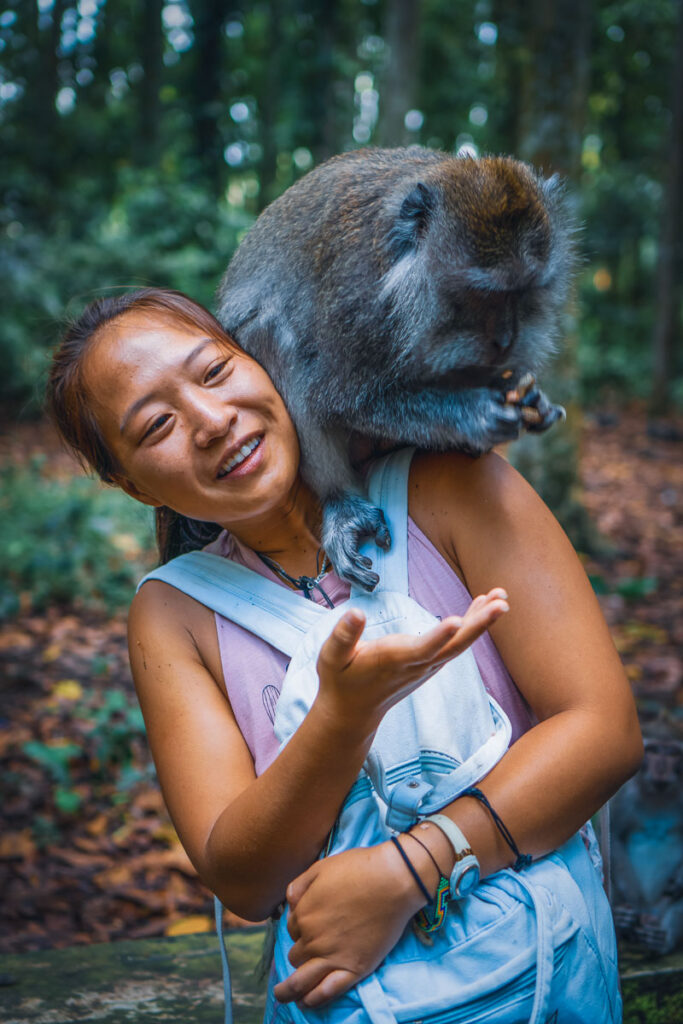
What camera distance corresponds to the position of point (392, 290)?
81.9 inches

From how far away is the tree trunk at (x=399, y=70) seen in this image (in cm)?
676

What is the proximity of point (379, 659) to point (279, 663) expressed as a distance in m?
0.36

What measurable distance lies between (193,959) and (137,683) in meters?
1.04

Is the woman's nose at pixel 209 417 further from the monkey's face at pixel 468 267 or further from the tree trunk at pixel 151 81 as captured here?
the tree trunk at pixel 151 81

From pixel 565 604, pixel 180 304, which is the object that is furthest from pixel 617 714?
pixel 180 304

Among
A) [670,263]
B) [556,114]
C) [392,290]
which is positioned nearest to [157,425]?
[392,290]

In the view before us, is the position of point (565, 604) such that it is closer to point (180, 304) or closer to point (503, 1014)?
point (503, 1014)

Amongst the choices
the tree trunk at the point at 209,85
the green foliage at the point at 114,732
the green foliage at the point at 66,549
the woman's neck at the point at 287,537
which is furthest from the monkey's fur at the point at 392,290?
the tree trunk at the point at 209,85

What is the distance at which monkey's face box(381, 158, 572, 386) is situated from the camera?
2035mm

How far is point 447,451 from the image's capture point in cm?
155

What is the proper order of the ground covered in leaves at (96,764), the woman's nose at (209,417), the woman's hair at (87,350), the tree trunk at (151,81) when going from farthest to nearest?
1. the tree trunk at (151,81)
2. the ground covered in leaves at (96,764)
3. the woman's hair at (87,350)
4. the woman's nose at (209,417)

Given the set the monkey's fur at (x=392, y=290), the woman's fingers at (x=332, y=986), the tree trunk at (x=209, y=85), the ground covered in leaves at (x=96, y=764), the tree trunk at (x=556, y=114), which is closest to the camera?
the woman's fingers at (x=332, y=986)

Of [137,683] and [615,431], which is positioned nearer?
[137,683]

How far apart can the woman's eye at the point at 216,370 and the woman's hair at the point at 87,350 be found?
0.06 m
